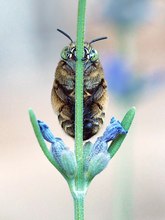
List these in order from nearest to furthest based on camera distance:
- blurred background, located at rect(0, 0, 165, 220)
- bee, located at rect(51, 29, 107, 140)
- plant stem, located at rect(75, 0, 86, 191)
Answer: plant stem, located at rect(75, 0, 86, 191) → bee, located at rect(51, 29, 107, 140) → blurred background, located at rect(0, 0, 165, 220)

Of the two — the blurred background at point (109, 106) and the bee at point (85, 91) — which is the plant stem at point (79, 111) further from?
the blurred background at point (109, 106)

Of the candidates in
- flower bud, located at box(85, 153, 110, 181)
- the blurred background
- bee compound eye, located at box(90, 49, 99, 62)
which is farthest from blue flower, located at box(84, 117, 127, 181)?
the blurred background

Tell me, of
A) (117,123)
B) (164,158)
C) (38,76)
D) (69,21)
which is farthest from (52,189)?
(117,123)

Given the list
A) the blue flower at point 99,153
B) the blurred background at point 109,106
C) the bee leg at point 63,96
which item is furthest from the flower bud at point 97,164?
the blurred background at point 109,106

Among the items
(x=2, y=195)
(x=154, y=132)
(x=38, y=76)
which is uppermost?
(x=38, y=76)

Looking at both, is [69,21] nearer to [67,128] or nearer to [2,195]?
[2,195]

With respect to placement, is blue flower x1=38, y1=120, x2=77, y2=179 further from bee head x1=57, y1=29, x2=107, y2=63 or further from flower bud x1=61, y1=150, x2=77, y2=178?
bee head x1=57, y1=29, x2=107, y2=63

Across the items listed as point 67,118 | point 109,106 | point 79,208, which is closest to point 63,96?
point 67,118
